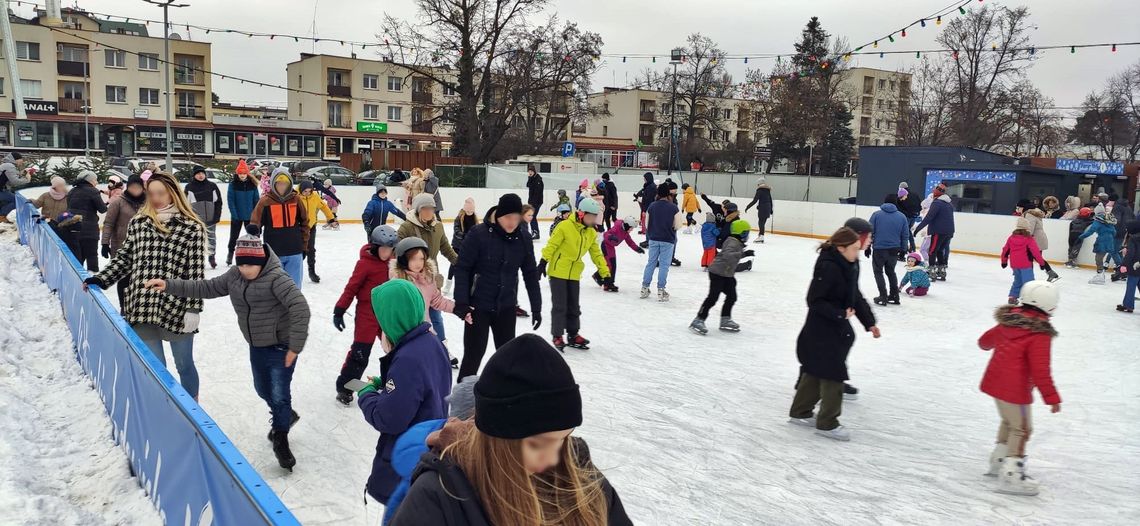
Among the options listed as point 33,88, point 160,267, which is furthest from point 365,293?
point 33,88

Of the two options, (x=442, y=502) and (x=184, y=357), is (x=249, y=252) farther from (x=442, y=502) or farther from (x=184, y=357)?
(x=442, y=502)

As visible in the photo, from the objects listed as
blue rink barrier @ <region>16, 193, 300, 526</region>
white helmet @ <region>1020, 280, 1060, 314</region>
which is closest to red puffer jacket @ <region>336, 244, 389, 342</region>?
blue rink barrier @ <region>16, 193, 300, 526</region>

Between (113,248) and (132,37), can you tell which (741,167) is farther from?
(113,248)

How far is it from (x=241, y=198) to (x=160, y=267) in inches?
213

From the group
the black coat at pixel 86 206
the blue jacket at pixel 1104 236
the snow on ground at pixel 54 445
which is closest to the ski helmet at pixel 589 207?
the snow on ground at pixel 54 445

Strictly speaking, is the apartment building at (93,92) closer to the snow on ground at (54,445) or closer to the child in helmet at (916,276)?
the snow on ground at (54,445)

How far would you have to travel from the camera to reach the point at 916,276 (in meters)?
11.3

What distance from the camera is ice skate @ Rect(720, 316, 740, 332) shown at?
8.72 m

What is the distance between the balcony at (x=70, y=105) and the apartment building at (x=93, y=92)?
0.17 feet

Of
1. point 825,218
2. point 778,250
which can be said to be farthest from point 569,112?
point 778,250

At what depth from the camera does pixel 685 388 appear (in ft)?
21.4

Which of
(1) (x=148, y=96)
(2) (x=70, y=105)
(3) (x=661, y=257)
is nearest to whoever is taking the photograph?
(3) (x=661, y=257)

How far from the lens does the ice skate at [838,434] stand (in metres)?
5.41

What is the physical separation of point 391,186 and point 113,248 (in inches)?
652
